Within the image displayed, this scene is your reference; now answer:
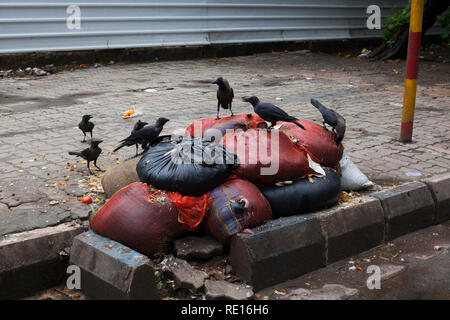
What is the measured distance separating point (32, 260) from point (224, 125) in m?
1.81

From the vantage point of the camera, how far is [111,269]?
3.03 meters

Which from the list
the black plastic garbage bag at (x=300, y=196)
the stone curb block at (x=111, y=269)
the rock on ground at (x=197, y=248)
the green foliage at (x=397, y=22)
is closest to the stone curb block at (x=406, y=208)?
the black plastic garbage bag at (x=300, y=196)

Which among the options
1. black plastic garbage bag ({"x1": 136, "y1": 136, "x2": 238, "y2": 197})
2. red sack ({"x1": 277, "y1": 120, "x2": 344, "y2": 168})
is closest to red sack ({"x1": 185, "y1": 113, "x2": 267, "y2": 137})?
red sack ({"x1": 277, "y1": 120, "x2": 344, "y2": 168})

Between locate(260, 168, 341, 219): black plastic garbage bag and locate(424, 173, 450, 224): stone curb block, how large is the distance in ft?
3.90

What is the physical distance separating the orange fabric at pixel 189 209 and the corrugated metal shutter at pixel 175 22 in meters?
8.09

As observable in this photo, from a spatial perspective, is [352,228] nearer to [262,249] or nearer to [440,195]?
[262,249]

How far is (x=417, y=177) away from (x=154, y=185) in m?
2.59

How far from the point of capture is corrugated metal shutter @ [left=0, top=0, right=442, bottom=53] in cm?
1016

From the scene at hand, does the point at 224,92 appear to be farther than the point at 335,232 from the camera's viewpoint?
Yes

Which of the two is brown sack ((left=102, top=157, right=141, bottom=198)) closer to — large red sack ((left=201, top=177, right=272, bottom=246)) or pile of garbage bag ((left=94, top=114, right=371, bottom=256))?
pile of garbage bag ((left=94, top=114, right=371, bottom=256))

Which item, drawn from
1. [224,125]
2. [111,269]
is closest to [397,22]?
[224,125]

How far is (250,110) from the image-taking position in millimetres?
7133

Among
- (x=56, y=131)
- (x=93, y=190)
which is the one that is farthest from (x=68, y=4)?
(x=93, y=190)
